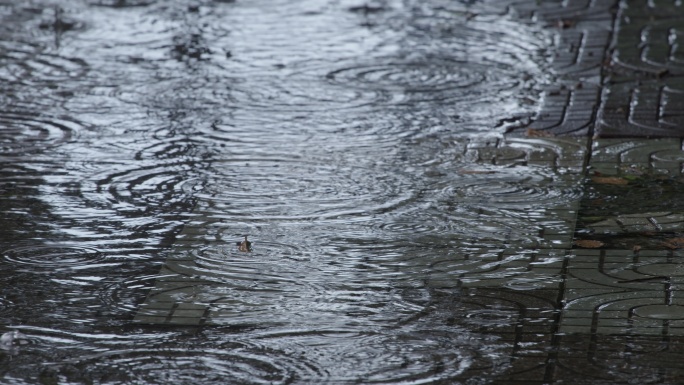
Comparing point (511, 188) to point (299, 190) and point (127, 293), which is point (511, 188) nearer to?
point (299, 190)

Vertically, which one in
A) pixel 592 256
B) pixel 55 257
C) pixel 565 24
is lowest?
pixel 55 257

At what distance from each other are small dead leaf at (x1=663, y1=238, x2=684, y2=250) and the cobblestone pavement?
2 cm

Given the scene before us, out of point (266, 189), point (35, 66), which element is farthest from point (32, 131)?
point (266, 189)

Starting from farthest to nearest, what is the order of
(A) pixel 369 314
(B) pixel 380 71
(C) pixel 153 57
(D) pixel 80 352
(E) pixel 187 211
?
(C) pixel 153 57
(B) pixel 380 71
(E) pixel 187 211
(A) pixel 369 314
(D) pixel 80 352

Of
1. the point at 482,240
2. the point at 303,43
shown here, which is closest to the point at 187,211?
the point at 482,240

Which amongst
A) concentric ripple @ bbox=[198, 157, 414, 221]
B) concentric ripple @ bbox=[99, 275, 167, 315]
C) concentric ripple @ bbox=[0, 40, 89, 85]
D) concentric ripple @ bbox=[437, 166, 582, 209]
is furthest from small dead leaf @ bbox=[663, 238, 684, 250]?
concentric ripple @ bbox=[0, 40, 89, 85]

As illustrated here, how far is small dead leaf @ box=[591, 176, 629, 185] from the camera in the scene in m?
8.05

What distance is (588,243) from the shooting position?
696cm

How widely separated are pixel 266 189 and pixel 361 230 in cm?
107

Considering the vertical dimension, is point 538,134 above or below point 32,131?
above

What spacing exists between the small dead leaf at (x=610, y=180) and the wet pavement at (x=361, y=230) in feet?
0.07

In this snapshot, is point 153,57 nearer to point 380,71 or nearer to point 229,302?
point 380,71

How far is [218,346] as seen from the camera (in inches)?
225

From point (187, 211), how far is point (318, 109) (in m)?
2.58
